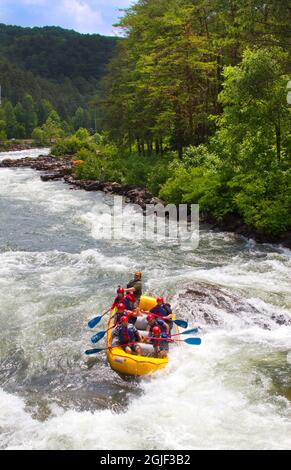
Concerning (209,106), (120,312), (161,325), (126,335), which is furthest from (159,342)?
(209,106)

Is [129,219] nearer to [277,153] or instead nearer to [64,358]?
[277,153]

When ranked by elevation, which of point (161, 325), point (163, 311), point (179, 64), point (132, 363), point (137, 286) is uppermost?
point (179, 64)

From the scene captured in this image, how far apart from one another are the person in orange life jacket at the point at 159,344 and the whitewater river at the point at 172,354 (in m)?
0.24

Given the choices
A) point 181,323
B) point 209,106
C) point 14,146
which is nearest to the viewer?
point 181,323

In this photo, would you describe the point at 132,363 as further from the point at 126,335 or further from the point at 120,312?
Result: the point at 120,312

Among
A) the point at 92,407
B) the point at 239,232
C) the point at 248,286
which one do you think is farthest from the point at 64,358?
the point at 239,232

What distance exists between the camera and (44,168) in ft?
142

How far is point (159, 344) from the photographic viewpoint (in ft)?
30.2

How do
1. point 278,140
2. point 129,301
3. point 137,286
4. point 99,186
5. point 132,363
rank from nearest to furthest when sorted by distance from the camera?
point 132,363 → point 129,301 → point 137,286 → point 278,140 → point 99,186

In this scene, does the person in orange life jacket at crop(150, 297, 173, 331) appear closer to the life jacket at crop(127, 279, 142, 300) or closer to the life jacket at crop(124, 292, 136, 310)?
the life jacket at crop(124, 292, 136, 310)

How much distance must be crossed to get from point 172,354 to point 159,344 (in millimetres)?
437

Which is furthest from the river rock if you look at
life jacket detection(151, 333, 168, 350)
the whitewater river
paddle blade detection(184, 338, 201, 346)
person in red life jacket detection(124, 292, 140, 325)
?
life jacket detection(151, 333, 168, 350)

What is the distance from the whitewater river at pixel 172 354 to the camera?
7012 mm

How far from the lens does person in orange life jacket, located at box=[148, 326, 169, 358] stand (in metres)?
9.12
